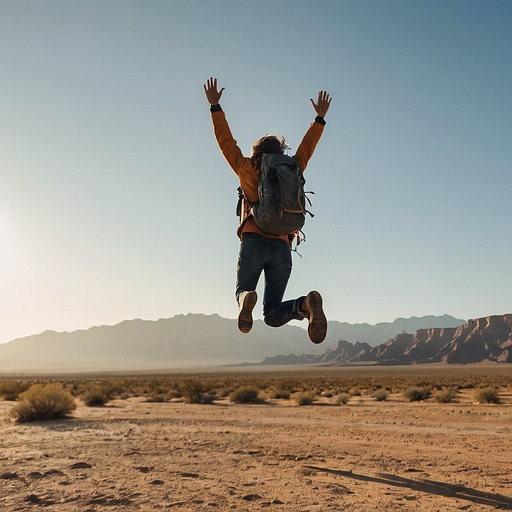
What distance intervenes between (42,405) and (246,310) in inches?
665

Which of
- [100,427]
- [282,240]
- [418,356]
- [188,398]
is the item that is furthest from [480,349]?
[282,240]

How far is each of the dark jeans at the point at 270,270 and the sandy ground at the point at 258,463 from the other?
13.7 feet

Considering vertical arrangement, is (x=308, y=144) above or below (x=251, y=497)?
above

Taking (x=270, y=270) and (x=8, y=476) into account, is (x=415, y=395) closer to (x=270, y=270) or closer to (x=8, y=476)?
(x=8, y=476)

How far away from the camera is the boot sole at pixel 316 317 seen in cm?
420

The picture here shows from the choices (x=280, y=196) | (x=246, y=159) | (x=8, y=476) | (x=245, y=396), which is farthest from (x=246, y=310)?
(x=245, y=396)

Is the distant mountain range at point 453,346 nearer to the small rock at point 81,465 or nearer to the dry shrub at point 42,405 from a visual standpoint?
the dry shrub at point 42,405

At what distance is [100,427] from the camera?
1617 cm

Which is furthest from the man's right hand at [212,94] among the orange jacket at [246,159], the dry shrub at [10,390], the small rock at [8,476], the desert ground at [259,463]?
the dry shrub at [10,390]

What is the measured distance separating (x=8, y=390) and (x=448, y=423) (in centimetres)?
2485

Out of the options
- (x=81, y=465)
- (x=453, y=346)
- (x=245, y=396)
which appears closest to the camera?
(x=81, y=465)

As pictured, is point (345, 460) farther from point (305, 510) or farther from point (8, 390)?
point (8, 390)

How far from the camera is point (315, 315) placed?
4199 millimetres

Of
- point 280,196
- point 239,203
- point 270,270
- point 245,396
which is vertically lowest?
point 245,396
